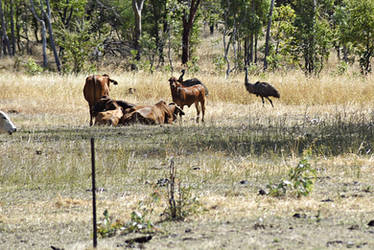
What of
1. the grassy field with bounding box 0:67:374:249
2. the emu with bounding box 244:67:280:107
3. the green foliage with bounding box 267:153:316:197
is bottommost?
the grassy field with bounding box 0:67:374:249

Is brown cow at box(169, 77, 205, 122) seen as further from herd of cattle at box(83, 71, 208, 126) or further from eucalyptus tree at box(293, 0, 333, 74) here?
eucalyptus tree at box(293, 0, 333, 74)

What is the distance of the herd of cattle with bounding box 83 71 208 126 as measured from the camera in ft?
46.0

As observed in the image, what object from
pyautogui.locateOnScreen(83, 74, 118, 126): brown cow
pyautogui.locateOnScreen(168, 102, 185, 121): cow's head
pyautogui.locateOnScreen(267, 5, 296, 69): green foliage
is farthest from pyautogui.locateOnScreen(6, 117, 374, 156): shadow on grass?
pyautogui.locateOnScreen(267, 5, 296, 69): green foliage

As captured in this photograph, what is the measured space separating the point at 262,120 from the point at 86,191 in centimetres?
789

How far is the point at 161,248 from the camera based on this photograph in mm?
4910

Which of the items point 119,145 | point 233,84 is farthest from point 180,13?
point 119,145

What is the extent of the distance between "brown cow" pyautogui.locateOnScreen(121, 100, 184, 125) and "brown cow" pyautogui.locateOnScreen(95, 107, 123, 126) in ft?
0.52

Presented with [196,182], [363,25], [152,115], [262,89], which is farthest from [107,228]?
[363,25]

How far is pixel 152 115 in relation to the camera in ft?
46.2

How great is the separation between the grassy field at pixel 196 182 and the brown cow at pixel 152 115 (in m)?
0.44

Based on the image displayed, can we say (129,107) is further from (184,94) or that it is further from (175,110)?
(184,94)

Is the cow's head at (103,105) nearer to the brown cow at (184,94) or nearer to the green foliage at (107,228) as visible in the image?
the brown cow at (184,94)

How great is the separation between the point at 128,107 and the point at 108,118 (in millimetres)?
1019

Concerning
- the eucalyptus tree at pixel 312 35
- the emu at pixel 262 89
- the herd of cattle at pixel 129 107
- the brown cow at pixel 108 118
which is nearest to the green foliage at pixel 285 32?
the eucalyptus tree at pixel 312 35
